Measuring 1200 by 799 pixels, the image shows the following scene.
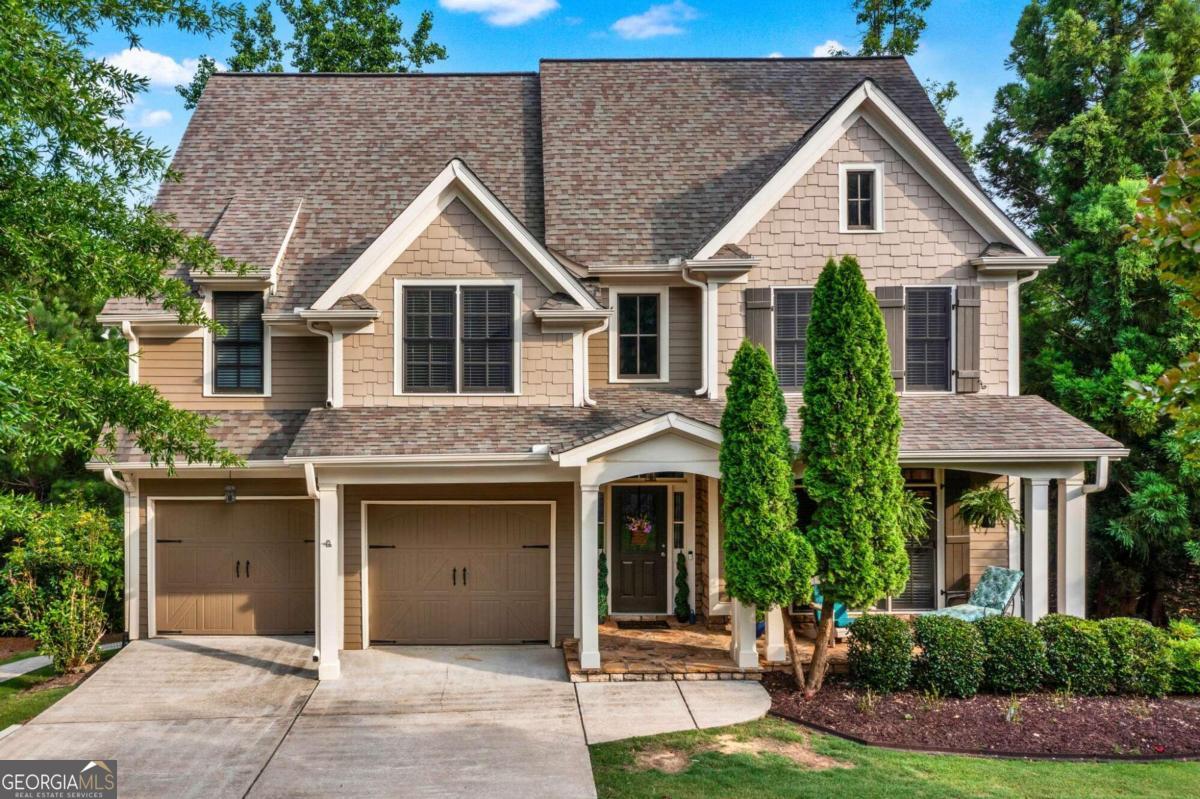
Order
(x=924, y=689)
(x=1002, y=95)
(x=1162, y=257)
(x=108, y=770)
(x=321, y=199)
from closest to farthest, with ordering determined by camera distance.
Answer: (x=1162, y=257) → (x=108, y=770) → (x=924, y=689) → (x=321, y=199) → (x=1002, y=95)

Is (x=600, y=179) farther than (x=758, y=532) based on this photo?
Yes

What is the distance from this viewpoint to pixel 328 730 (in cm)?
870

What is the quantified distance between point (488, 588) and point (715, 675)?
3.65m

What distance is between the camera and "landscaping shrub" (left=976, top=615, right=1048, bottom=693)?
9688 mm

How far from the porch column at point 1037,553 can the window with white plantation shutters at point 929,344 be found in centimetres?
230

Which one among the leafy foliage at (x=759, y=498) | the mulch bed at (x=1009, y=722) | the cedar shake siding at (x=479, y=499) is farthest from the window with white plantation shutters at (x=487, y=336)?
the mulch bed at (x=1009, y=722)

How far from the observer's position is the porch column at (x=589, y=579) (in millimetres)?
10414

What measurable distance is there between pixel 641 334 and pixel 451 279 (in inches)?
121

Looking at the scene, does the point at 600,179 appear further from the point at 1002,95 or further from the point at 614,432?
the point at 1002,95

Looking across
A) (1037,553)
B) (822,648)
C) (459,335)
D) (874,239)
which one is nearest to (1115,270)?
(874,239)

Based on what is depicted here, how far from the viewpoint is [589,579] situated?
34.3 feet

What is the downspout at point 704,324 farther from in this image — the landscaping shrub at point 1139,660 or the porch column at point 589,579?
the landscaping shrub at point 1139,660


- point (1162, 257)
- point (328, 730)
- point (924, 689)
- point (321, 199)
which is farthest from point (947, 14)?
point (328, 730)

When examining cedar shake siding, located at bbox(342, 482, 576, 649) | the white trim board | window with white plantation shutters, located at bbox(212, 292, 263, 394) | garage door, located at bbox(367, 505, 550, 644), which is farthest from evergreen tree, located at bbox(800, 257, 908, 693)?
window with white plantation shutters, located at bbox(212, 292, 263, 394)
